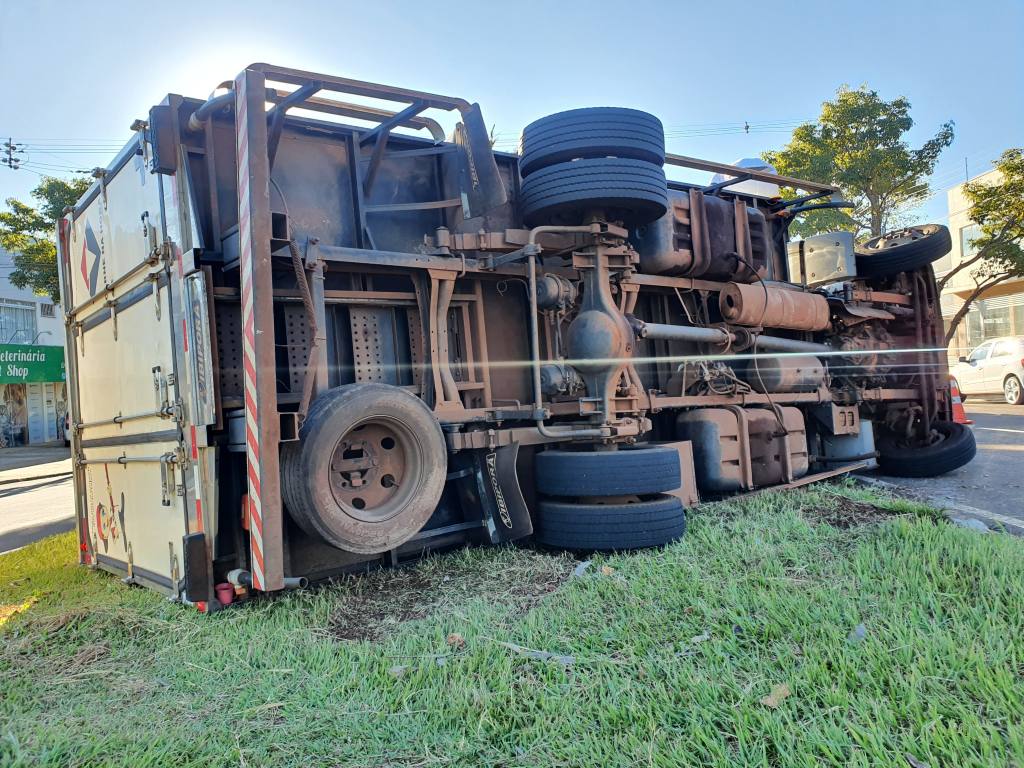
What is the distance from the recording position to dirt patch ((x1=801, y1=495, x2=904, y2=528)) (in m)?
4.95

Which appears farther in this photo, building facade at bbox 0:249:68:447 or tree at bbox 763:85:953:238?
building facade at bbox 0:249:68:447

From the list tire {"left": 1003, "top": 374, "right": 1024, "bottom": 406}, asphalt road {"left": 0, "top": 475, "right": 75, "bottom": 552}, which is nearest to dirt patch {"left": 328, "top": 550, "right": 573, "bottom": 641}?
asphalt road {"left": 0, "top": 475, "right": 75, "bottom": 552}

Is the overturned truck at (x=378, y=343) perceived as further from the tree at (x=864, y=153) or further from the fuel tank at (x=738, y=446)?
the tree at (x=864, y=153)

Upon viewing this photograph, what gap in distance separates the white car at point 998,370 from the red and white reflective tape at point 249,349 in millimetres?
18186

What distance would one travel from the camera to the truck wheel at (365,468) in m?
3.74

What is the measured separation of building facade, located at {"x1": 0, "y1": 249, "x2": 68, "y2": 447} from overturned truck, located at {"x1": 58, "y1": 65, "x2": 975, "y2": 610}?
79.6 ft

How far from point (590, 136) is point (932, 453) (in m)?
5.51

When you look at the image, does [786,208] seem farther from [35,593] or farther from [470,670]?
[35,593]

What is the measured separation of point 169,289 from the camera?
13.4ft

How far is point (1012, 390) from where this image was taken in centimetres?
1809

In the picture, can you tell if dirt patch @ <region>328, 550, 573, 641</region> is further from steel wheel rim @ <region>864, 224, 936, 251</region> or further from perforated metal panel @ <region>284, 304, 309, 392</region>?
steel wheel rim @ <region>864, 224, 936, 251</region>

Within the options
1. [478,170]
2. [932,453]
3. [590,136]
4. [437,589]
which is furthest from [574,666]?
[932,453]

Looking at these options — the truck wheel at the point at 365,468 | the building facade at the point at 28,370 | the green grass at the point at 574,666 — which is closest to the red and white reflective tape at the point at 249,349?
Answer: the truck wheel at the point at 365,468

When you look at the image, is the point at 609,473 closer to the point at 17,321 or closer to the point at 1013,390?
the point at 1013,390
